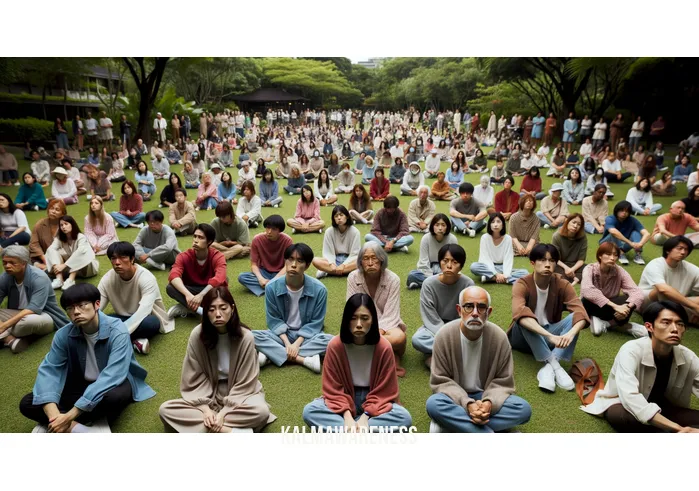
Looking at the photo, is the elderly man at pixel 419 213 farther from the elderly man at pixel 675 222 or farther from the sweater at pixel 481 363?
the sweater at pixel 481 363

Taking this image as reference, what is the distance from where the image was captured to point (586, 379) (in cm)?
336

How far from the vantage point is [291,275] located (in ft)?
12.7

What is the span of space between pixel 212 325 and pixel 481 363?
1739 mm

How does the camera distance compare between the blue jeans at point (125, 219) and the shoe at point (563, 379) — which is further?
the blue jeans at point (125, 219)

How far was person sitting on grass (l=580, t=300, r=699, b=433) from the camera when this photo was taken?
2700 millimetres

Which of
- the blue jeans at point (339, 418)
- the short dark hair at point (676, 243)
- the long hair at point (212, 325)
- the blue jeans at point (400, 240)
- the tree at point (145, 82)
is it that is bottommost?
the blue jeans at point (339, 418)

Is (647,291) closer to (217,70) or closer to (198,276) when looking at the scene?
(198,276)

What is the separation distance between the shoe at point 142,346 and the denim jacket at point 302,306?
1.05m

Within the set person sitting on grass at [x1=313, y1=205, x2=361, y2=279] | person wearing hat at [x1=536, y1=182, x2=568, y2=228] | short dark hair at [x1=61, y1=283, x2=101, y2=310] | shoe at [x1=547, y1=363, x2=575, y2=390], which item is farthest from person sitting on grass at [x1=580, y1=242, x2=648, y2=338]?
short dark hair at [x1=61, y1=283, x2=101, y2=310]

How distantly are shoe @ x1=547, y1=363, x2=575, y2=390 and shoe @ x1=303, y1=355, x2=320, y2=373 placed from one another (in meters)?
1.83

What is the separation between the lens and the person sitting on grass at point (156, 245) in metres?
5.80

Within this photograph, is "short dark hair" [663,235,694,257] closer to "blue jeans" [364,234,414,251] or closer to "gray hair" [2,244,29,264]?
"blue jeans" [364,234,414,251]

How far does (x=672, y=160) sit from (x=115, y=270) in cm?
1034

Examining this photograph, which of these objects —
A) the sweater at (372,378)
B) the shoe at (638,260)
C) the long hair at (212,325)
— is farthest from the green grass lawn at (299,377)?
the long hair at (212,325)
